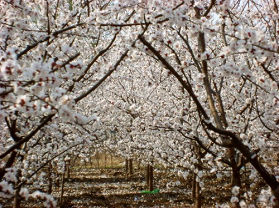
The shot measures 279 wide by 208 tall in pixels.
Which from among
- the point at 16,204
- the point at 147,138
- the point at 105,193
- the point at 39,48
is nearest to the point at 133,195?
the point at 105,193

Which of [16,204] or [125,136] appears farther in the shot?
[125,136]

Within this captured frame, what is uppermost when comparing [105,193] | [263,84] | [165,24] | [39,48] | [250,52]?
[165,24]

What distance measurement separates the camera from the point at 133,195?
45.8 ft

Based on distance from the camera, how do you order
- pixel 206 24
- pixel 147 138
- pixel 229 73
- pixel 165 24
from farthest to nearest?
pixel 147 138, pixel 165 24, pixel 206 24, pixel 229 73

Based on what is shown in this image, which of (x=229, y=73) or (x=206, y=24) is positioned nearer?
(x=229, y=73)

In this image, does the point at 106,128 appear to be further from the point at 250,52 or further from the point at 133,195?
the point at 250,52

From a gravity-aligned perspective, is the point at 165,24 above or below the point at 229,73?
above

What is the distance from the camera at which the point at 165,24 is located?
14.8 ft

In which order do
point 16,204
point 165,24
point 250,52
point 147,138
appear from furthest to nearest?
point 147,138 < point 16,204 < point 165,24 < point 250,52

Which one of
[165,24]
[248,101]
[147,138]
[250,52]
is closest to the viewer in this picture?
[250,52]

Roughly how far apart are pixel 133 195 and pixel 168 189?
2531 mm

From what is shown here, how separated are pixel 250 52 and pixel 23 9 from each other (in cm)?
361

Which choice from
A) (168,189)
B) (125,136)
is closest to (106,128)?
(125,136)

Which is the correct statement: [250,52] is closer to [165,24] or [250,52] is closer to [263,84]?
[263,84]
